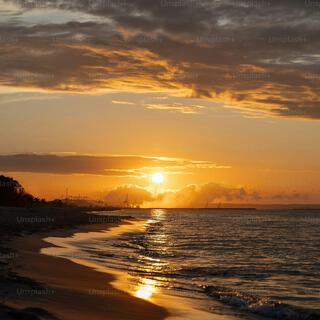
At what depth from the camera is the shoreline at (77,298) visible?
15.0 meters

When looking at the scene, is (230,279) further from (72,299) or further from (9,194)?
(9,194)

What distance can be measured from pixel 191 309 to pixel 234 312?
1.61 metres

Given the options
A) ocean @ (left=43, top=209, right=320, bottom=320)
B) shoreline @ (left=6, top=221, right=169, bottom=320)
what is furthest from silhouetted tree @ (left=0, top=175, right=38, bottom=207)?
shoreline @ (left=6, top=221, right=169, bottom=320)

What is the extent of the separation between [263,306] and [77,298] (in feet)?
22.9

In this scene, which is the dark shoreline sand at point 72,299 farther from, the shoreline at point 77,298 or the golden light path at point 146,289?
the golden light path at point 146,289

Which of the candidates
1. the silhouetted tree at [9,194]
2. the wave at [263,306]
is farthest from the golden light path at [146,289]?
the silhouetted tree at [9,194]

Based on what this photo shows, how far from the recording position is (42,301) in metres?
15.8

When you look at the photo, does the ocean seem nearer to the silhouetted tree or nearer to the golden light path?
the golden light path

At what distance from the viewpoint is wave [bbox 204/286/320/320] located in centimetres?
1850

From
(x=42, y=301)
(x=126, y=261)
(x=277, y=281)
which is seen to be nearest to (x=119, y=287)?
(x=42, y=301)

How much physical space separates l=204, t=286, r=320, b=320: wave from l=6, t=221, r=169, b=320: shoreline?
3.80m

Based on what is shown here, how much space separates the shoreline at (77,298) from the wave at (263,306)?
3800 mm

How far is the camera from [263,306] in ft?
64.2

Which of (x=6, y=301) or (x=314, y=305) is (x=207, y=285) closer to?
(x=314, y=305)
